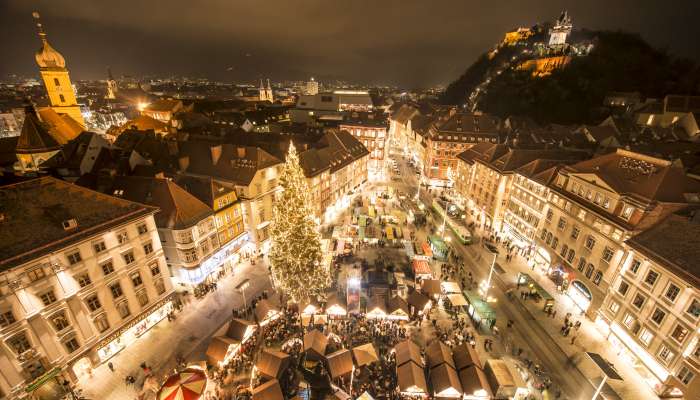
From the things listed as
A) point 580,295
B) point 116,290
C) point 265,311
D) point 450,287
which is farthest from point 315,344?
point 580,295

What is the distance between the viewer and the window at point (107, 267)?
84.5 ft

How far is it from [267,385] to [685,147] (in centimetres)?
7442

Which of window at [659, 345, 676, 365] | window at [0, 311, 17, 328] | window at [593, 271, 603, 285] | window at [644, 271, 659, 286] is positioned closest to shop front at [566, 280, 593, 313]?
window at [593, 271, 603, 285]

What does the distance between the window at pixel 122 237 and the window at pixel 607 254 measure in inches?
2005

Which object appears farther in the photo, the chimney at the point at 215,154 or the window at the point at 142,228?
the chimney at the point at 215,154

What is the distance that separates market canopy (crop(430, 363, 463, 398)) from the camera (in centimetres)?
2305

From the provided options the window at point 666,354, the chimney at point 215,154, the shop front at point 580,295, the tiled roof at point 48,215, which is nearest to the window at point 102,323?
the tiled roof at point 48,215

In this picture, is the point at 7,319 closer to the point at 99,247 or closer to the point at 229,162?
the point at 99,247

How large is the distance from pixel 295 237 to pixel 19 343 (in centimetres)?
2161

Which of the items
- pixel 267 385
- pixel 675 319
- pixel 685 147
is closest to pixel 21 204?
pixel 267 385

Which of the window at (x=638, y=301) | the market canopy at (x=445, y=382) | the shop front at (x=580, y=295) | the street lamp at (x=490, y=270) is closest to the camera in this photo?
the market canopy at (x=445, y=382)

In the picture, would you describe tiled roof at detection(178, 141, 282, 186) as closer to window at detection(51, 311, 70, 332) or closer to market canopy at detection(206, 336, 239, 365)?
market canopy at detection(206, 336, 239, 365)

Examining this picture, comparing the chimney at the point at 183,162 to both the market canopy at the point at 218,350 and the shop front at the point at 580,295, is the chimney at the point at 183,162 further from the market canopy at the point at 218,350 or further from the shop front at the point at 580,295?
the shop front at the point at 580,295

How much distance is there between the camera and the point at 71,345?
78.7 feet
